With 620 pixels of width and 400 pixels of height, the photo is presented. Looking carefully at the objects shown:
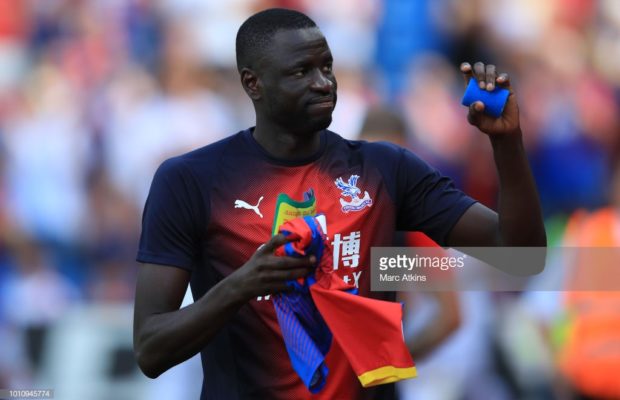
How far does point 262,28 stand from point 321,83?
13.6 inches

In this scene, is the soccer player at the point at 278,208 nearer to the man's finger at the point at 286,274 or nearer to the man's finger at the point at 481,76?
the man's finger at the point at 481,76

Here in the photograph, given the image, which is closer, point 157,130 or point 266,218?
point 266,218

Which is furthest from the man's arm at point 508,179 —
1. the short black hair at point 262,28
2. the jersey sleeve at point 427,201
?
the short black hair at point 262,28

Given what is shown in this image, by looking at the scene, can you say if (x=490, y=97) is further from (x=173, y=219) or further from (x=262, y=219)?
(x=173, y=219)

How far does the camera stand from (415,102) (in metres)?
7.80

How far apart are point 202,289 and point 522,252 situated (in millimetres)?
1046

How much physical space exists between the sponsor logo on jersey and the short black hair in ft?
1.71

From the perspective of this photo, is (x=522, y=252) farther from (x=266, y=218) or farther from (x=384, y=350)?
(x=266, y=218)

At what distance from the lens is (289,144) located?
149 inches

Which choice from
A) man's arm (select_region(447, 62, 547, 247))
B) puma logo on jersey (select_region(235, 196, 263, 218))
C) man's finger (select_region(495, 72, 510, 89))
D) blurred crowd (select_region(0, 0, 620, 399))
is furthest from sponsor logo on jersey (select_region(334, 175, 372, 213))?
blurred crowd (select_region(0, 0, 620, 399))

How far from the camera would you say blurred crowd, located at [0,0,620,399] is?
752cm

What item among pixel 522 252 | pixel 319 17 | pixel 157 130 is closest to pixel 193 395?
pixel 157 130

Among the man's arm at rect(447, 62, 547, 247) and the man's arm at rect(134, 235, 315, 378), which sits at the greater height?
the man's arm at rect(447, 62, 547, 247)

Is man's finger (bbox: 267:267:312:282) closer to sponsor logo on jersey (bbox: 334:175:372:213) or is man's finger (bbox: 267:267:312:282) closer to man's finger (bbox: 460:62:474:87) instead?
sponsor logo on jersey (bbox: 334:175:372:213)
